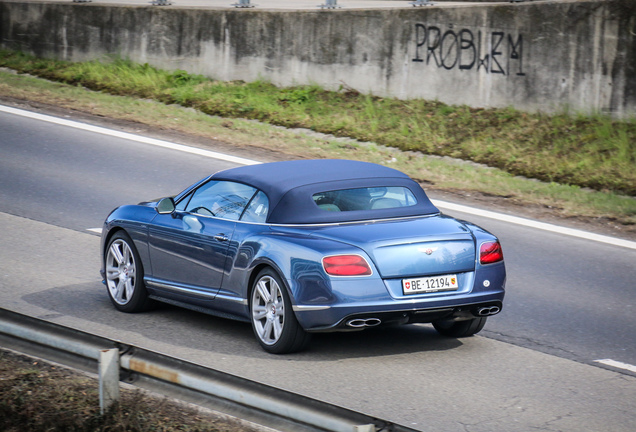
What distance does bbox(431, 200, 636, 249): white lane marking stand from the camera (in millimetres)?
11633

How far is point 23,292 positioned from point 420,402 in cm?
430

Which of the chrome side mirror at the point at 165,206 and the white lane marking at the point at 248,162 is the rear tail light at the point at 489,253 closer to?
the chrome side mirror at the point at 165,206

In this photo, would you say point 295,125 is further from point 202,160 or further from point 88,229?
point 88,229

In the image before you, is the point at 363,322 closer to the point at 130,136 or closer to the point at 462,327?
the point at 462,327

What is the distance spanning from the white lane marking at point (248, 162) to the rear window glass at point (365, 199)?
15.4 feet

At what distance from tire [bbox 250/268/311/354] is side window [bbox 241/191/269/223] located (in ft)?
1.66

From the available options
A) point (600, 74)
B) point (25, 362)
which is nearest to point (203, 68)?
point (600, 74)

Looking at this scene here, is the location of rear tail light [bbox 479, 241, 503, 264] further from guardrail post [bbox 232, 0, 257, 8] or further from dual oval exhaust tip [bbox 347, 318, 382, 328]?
guardrail post [bbox 232, 0, 257, 8]

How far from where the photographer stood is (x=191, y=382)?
16.1ft

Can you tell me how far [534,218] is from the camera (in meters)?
12.7

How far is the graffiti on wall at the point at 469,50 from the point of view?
1650 cm

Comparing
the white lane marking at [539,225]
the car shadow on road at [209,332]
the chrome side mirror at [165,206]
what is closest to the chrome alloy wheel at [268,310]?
the car shadow on road at [209,332]

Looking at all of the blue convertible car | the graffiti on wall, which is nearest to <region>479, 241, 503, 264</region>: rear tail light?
the blue convertible car

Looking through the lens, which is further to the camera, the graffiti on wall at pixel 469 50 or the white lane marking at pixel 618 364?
the graffiti on wall at pixel 469 50
